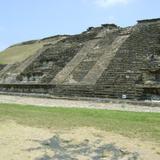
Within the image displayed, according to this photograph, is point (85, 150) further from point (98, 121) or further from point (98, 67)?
point (98, 67)

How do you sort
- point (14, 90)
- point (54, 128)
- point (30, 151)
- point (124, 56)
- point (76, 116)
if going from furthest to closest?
point (14, 90), point (124, 56), point (76, 116), point (54, 128), point (30, 151)

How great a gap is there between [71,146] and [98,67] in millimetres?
16019

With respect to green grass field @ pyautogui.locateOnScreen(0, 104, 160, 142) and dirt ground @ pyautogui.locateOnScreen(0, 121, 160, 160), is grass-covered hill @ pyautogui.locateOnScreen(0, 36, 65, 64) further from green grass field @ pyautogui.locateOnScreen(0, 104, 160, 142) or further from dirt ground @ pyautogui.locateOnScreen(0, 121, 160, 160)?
dirt ground @ pyautogui.locateOnScreen(0, 121, 160, 160)

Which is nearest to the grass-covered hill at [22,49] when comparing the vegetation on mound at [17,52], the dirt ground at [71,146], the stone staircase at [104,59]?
the vegetation on mound at [17,52]

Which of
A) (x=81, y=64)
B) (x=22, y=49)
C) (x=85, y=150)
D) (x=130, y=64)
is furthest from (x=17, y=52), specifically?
(x=85, y=150)

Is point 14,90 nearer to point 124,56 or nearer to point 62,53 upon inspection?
point 62,53

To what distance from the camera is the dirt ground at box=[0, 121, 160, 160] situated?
7516mm

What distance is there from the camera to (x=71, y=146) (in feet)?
27.3

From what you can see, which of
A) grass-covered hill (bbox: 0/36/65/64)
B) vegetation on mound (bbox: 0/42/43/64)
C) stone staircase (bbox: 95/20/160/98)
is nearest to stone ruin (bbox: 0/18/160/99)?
stone staircase (bbox: 95/20/160/98)

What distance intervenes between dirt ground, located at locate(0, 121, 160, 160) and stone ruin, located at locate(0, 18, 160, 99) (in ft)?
30.2

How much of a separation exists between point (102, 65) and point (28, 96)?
4.79m

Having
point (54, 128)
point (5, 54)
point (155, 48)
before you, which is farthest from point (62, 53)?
point (54, 128)

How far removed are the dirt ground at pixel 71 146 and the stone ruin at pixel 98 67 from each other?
9215 mm

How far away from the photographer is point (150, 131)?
9.75m
